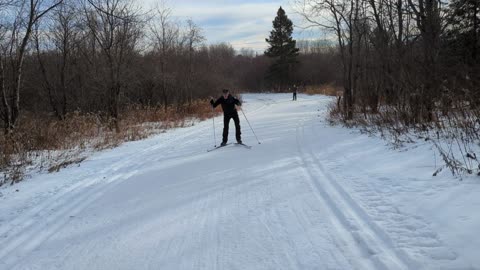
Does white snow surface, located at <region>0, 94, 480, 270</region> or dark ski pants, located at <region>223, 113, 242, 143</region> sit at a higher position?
dark ski pants, located at <region>223, 113, 242, 143</region>

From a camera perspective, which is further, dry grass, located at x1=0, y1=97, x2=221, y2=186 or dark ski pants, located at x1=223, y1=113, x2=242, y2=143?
dark ski pants, located at x1=223, y1=113, x2=242, y2=143

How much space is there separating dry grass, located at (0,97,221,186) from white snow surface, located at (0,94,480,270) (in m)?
0.94

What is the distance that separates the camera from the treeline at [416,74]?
8.84 m

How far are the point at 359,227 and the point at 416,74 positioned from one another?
8.69 meters

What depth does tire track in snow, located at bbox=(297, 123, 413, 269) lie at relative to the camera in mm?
3957

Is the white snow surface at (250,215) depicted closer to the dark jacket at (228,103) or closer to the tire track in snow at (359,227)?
the tire track in snow at (359,227)

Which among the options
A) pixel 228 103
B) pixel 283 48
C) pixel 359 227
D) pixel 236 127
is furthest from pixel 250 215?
pixel 283 48

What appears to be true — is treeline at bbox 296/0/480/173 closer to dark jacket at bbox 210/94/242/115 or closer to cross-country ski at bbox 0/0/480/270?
cross-country ski at bbox 0/0/480/270

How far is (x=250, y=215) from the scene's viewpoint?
565 cm

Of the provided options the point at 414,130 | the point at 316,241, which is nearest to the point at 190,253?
the point at 316,241

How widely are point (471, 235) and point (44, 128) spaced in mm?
12490

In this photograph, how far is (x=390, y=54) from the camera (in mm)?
14727

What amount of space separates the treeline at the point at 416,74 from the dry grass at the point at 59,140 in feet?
29.1

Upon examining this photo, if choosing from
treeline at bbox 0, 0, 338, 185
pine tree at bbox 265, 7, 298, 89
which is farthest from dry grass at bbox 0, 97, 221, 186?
pine tree at bbox 265, 7, 298, 89
